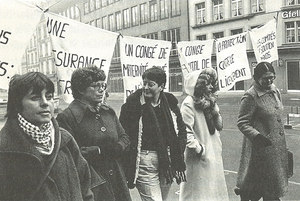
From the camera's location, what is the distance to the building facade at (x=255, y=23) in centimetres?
2698

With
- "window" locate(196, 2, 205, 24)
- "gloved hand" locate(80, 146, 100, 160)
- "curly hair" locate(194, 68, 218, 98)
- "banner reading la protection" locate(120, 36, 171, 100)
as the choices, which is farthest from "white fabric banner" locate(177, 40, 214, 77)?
"window" locate(196, 2, 205, 24)

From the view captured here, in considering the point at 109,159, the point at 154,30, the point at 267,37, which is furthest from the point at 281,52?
the point at 109,159

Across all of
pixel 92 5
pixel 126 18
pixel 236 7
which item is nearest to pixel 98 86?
pixel 236 7

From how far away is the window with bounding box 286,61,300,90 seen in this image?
2694cm

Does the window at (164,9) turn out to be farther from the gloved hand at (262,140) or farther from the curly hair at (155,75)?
the curly hair at (155,75)

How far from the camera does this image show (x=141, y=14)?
40.1 metres

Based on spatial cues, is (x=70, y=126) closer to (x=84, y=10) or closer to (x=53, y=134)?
(x=53, y=134)

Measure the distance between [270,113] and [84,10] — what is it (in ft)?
165

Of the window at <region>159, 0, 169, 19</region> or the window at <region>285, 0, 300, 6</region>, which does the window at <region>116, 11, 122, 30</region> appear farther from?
the window at <region>285, 0, 300, 6</region>

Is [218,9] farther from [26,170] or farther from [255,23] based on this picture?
[26,170]

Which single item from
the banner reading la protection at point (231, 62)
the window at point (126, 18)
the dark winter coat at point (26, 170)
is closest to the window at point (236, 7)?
the window at point (126, 18)

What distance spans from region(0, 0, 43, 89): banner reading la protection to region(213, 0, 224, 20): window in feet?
98.6

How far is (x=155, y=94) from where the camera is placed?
12.4 ft

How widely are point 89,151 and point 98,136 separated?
0.56 feet
